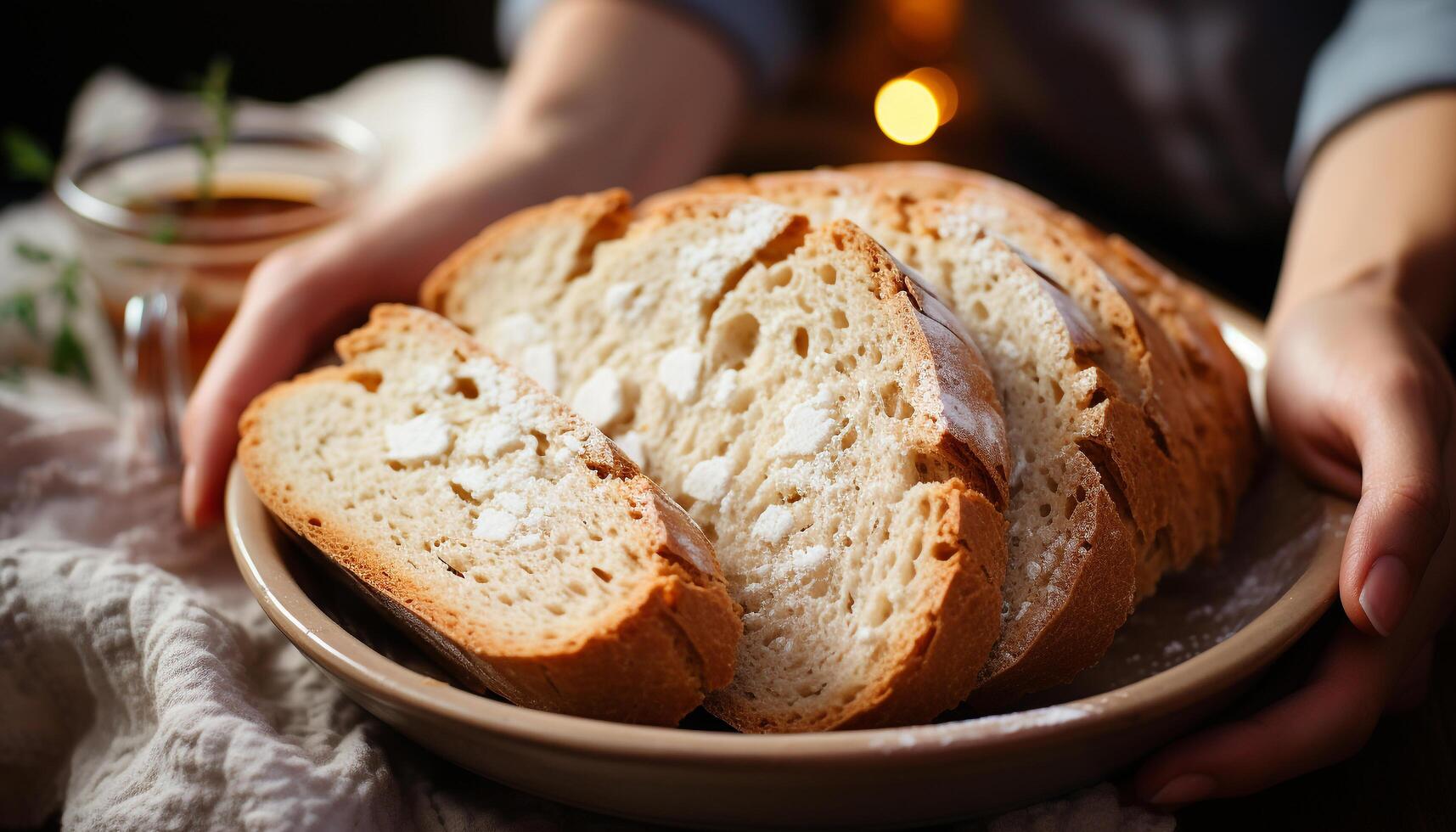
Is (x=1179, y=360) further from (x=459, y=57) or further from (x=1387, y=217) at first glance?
(x=459, y=57)

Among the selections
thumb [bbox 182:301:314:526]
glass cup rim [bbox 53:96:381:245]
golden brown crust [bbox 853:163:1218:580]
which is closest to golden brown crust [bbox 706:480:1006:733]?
golden brown crust [bbox 853:163:1218:580]

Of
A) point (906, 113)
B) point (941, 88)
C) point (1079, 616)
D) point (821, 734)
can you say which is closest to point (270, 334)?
point (821, 734)

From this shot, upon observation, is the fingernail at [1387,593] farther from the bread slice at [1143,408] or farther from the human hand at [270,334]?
the human hand at [270,334]

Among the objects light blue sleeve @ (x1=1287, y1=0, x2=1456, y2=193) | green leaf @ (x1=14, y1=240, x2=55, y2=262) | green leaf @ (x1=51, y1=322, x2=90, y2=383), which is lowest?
green leaf @ (x1=51, y1=322, x2=90, y2=383)

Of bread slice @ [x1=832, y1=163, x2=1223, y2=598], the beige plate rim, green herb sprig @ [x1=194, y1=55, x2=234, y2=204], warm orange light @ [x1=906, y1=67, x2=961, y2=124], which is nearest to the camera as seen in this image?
the beige plate rim

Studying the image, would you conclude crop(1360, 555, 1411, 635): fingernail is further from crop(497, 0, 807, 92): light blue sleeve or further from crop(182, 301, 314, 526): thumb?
crop(497, 0, 807, 92): light blue sleeve

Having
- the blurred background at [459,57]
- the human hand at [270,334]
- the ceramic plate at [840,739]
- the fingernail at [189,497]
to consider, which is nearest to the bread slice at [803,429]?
the ceramic plate at [840,739]

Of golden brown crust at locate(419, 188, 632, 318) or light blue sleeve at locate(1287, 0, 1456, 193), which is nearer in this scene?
golden brown crust at locate(419, 188, 632, 318)

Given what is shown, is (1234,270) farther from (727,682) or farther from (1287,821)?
(727,682)
